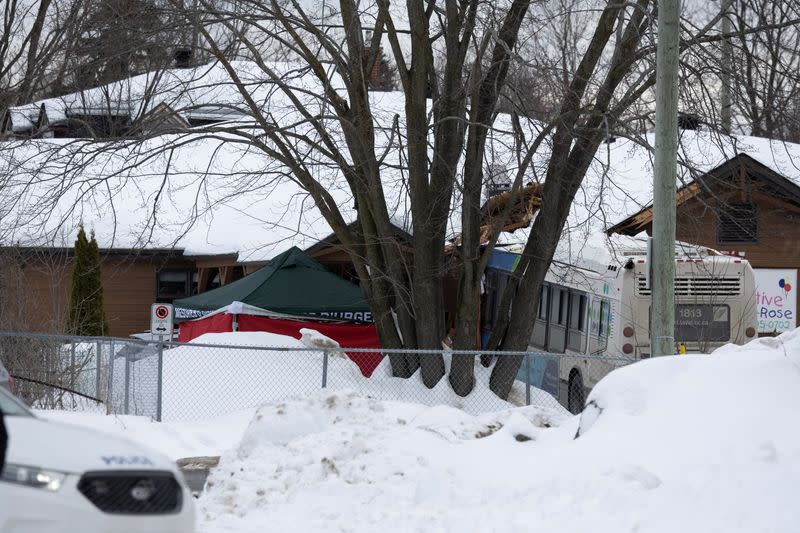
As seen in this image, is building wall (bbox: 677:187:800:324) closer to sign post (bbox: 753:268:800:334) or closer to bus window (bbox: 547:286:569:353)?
sign post (bbox: 753:268:800:334)

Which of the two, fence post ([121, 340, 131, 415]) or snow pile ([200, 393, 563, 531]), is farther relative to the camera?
fence post ([121, 340, 131, 415])

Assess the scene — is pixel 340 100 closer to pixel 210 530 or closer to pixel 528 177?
pixel 528 177

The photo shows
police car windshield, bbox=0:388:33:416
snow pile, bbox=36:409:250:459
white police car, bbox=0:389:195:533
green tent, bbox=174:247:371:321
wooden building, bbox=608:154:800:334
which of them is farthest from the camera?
wooden building, bbox=608:154:800:334

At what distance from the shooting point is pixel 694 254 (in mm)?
19422

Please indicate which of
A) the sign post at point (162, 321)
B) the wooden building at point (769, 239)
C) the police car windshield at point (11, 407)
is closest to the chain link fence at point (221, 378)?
the sign post at point (162, 321)

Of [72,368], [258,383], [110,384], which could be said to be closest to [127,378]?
[110,384]

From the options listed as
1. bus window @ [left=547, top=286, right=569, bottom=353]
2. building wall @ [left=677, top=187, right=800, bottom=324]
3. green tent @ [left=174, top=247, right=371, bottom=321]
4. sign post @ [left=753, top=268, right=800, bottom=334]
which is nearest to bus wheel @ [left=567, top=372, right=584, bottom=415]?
bus window @ [left=547, top=286, right=569, bottom=353]

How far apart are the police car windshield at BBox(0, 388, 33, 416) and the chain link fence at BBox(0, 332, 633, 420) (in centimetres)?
946

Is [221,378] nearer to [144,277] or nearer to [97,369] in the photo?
[97,369]

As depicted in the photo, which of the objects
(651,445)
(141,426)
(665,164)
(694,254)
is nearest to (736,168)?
(694,254)

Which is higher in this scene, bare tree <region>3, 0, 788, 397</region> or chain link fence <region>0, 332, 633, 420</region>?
bare tree <region>3, 0, 788, 397</region>

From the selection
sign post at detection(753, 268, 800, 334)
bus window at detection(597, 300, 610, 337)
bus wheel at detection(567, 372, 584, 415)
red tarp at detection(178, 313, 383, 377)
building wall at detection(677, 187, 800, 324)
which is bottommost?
bus wheel at detection(567, 372, 584, 415)

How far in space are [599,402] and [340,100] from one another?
10.4 m

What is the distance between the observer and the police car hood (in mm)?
5336
